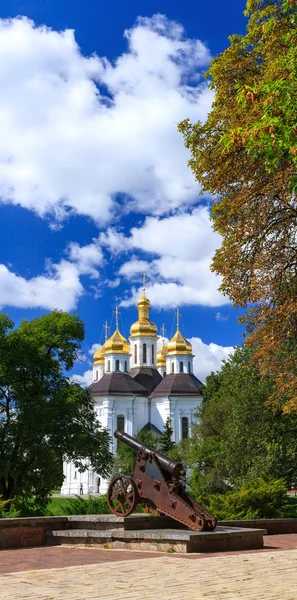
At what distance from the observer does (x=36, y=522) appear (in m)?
11.5

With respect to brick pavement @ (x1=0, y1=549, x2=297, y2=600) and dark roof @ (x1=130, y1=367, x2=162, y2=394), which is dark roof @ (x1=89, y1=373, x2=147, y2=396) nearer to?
dark roof @ (x1=130, y1=367, x2=162, y2=394)

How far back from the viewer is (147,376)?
78.4 m

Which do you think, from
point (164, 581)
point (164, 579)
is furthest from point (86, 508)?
point (164, 581)

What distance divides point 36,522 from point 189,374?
6525cm

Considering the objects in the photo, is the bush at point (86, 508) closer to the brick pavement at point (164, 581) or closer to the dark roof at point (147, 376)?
the brick pavement at point (164, 581)

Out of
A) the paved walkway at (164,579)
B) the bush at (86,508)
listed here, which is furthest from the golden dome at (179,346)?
the paved walkway at (164,579)

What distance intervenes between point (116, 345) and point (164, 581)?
227ft

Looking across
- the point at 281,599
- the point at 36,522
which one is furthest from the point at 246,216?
the point at 281,599

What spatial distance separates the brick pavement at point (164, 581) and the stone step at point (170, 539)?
106cm

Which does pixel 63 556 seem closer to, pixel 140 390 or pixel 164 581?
pixel 164 581

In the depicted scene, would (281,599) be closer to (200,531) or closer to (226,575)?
(226,575)

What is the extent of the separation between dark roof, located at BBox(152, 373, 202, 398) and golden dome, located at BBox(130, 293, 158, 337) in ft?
21.0

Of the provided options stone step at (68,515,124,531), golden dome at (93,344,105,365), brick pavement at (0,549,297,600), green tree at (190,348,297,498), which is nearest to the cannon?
stone step at (68,515,124,531)

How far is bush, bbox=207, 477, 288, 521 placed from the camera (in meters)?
14.2
